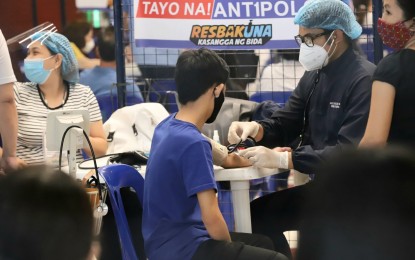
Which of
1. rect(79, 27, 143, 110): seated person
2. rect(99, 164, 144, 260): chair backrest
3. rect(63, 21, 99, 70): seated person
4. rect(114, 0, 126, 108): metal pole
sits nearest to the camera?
rect(99, 164, 144, 260): chair backrest

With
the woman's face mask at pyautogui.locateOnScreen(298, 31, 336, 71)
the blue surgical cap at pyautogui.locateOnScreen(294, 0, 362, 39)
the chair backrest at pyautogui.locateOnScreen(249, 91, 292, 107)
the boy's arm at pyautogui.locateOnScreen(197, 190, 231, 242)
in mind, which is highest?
the blue surgical cap at pyautogui.locateOnScreen(294, 0, 362, 39)

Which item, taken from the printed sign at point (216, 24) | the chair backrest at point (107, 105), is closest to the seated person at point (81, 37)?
the chair backrest at point (107, 105)

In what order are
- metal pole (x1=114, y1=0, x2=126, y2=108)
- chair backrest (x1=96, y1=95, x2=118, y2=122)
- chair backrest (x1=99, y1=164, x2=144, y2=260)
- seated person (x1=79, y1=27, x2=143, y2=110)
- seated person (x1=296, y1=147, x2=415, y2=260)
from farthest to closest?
seated person (x1=79, y1=27, x2=143, y2=110) < chair backrest (x1=96, y1=95, x2=118, y2=122) < metal pole (x1=114, y1=0, x2=126, y2=108) < chair backrest (x1=99, y1=164, x2=144, y2=260) < seated person (x1=296, y1=147, x2=415, y2=260)

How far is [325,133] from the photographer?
3.93 meters

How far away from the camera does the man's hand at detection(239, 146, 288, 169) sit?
367 centimetres

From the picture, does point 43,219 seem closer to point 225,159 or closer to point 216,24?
point 225,159

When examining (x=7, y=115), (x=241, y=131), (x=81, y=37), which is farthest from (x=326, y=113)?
(x=81, y=37)

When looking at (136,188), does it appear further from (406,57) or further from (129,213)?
(406,57)

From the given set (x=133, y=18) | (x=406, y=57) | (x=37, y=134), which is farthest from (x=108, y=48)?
(x=406, y=57)

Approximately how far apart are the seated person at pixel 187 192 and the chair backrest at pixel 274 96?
6.23 ft

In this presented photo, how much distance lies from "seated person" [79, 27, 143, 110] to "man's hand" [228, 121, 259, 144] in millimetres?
1885

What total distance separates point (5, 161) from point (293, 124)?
1430 millimetres

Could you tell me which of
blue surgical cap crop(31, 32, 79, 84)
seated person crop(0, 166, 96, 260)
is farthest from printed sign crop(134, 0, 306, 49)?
seated person crop(0, 166, 96, 260)

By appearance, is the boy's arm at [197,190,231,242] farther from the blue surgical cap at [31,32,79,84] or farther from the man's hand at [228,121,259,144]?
the blue surgical cap at [31,32,79,84]
